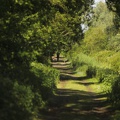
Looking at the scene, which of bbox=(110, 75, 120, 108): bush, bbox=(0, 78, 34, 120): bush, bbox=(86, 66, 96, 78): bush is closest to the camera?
bbox=(0, 78, 34, 120): bush

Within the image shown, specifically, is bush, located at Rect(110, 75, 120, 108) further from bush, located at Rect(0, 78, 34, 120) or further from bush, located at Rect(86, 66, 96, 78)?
bush, located at Rect(86, 66, 96, 78)

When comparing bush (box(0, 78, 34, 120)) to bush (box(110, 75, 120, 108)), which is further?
bush (box(110, 75, 120, 108))

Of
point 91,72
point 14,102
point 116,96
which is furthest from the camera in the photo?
point 91,72

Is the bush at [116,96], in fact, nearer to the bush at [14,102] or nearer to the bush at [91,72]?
the bush at [14,102]

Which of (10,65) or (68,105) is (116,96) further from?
(10,65)

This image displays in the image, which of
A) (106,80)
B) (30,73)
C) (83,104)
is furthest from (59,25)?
(30,73)

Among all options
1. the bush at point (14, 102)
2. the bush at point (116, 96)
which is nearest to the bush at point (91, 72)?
the bush at point (116, 96)

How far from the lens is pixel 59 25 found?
36.4 m

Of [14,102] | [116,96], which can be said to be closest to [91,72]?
[116,96]

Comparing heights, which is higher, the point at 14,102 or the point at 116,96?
the point at 14,102

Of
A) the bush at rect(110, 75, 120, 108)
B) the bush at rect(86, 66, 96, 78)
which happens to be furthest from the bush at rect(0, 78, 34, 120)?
the bush at rect(86, 66, 96, 78)

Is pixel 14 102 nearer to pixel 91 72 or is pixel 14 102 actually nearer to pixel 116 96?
pixel 116 96

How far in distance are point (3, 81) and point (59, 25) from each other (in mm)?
26235

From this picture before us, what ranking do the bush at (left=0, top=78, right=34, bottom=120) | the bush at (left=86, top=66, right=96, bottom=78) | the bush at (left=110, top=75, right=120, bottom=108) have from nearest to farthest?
1. the bush at (left=0, top=78, right=34, bottom=120)
2. the bush at (left=110, top=75, right=120, bottom=108)
3. the bush at (left=86, top=66, right=96, bottom=78)
